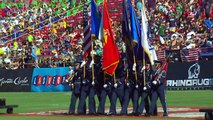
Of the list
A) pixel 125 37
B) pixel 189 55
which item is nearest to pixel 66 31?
pixel 189 55

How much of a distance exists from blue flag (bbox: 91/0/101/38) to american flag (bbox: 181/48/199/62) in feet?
47.0

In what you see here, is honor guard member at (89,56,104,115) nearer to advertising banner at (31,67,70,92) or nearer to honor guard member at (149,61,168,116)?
honor guard member at (149,61,168,116)

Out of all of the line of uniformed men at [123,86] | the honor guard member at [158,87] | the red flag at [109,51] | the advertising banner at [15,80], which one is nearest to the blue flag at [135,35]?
the line of uniformed men at [123,86]

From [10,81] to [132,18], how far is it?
902 inches

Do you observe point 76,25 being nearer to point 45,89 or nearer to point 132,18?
point 45,89

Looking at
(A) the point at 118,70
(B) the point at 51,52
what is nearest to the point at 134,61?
(A) the point at 118,70

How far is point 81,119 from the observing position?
1767 cm

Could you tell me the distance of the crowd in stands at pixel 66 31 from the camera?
123 ft

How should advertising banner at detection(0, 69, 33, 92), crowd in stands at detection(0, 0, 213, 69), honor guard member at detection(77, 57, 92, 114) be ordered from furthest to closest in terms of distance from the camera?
1. advertising banner at detection(0, 69, 33, 92)
2. crowd in stands at detection(0, 0, 213, 69)
3. honor guard member at detection(77, 57, 92, 114)

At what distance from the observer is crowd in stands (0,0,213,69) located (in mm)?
37622

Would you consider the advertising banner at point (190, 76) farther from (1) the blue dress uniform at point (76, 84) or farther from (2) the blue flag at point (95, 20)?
(1) the blue dress uniform at point (76, 84)

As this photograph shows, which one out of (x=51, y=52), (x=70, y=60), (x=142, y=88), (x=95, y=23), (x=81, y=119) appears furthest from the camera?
(x=51, y=52)

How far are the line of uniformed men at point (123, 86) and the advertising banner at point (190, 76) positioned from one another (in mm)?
13280

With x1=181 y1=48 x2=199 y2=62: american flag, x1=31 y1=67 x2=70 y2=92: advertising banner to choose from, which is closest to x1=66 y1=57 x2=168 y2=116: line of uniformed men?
x1=181 y1=48 x2=199 y2=62: american flag
